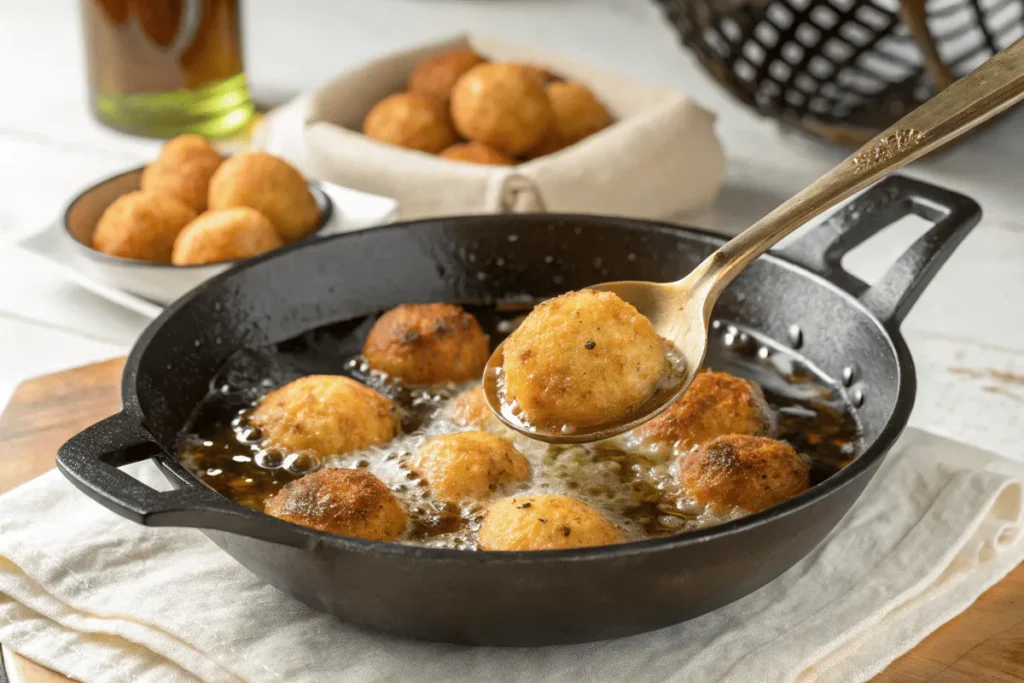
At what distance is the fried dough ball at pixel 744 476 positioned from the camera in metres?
1.25

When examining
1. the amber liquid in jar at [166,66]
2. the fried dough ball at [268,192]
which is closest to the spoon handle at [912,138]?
the fried dough ball at [268,192]

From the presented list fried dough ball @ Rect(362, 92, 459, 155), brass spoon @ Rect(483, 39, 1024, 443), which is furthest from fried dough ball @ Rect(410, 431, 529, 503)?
fried dough ball @ Rect(362, 92, 459, 155)

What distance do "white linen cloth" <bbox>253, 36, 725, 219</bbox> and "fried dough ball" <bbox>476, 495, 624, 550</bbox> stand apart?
1.00 metres

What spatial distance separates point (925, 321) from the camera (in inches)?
81.7

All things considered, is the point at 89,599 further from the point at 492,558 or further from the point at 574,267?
the point at 574,267

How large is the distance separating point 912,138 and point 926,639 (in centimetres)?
52

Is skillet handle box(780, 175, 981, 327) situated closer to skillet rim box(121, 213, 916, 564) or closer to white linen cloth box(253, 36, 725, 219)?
skillet rim box(121, 213, 916, 564)

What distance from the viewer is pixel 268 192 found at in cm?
203

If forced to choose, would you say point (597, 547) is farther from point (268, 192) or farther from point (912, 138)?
point (268, 192)

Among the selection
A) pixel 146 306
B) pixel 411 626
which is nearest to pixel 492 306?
pixel 146 306

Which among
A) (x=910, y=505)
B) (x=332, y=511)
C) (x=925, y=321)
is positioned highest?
(x=332, y=511)

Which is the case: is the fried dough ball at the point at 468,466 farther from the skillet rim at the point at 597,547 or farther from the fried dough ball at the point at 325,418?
the skillet rim at the point at 597,547

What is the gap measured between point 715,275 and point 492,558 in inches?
21.1

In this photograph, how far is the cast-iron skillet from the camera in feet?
3.30
